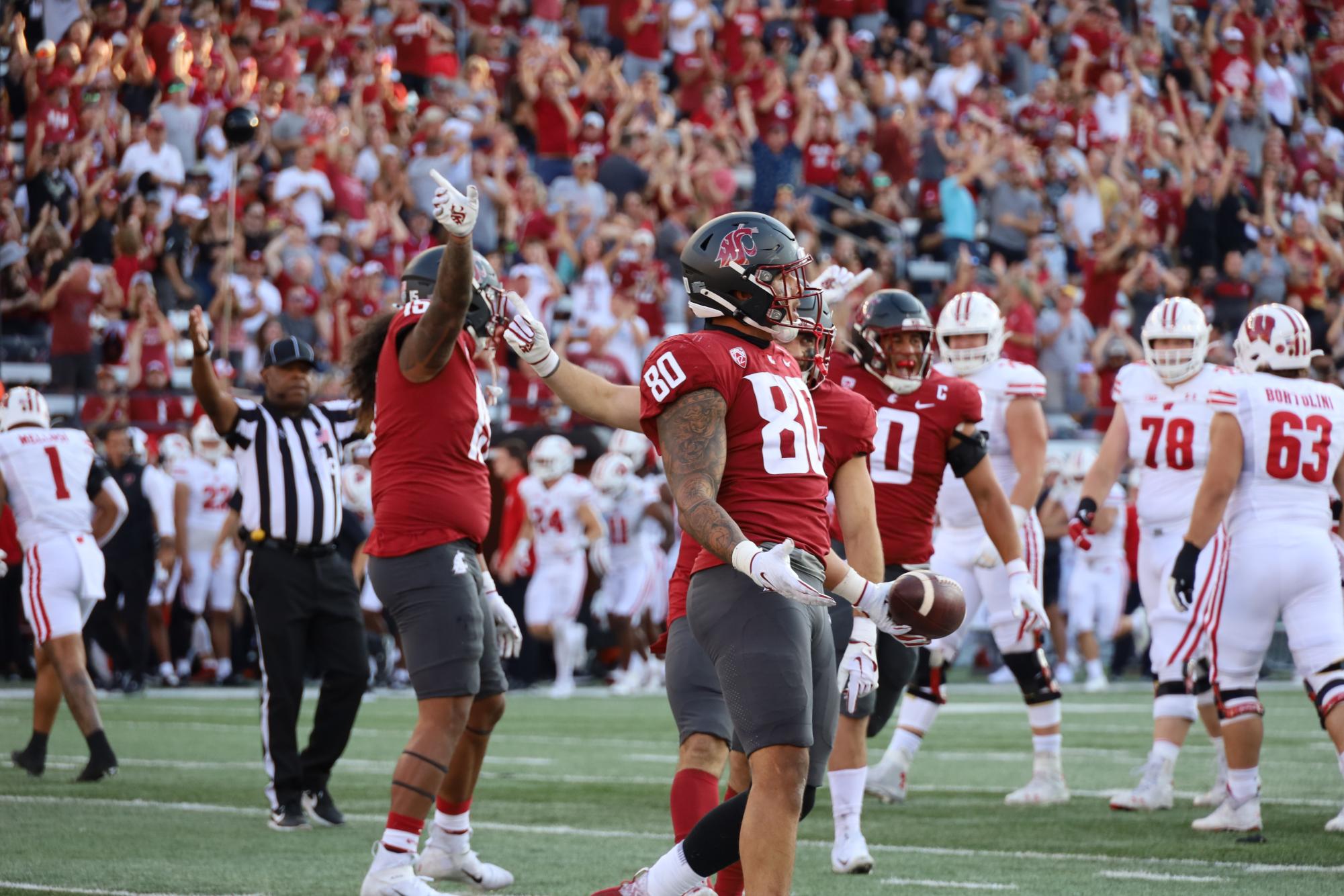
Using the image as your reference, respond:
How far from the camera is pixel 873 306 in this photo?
6824mm

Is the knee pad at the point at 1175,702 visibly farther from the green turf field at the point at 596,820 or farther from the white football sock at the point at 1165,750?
the green turf field at the point at 596,820

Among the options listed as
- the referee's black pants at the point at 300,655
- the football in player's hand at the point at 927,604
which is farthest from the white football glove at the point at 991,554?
the football in player's hand at the point at 927,604

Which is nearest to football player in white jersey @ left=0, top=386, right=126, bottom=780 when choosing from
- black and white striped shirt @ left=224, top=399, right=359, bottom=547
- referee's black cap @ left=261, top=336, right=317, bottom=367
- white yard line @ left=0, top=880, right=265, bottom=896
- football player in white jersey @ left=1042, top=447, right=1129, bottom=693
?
black and white striped shirt @ left=224, top=399, right=359, bottom=547

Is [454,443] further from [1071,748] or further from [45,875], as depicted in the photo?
[1071,748]

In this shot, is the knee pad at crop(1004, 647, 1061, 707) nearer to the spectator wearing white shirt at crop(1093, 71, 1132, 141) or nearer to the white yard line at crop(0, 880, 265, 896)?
the white yard line at crop(0, 880, 265, 896)

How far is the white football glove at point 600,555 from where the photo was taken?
1484 centimetres

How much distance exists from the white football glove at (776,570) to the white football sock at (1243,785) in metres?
3.45

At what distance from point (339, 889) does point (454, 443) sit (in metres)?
1.41

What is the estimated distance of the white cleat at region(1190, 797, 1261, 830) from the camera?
267 inches

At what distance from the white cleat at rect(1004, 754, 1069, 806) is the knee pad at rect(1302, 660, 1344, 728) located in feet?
4.77

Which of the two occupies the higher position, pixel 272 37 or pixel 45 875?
pixel 272 37

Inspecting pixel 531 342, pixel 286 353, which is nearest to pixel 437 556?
pixel 531 342

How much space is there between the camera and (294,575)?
7262mm

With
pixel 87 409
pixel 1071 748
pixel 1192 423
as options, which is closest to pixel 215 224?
pixel 87 409
